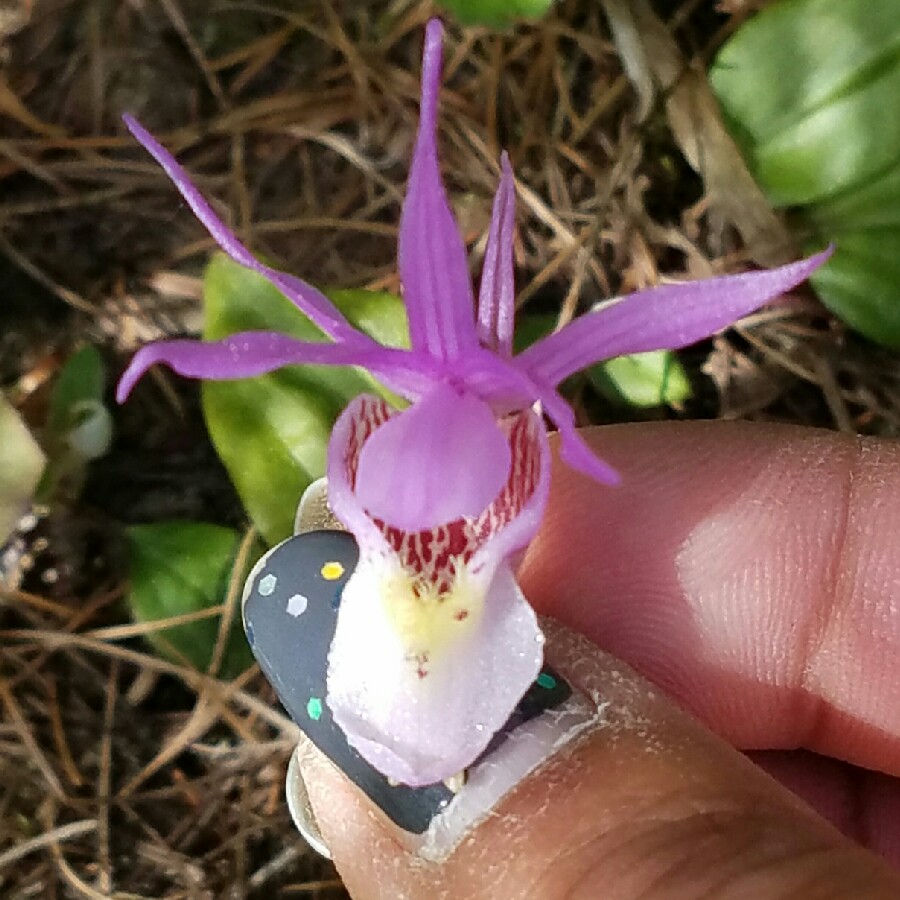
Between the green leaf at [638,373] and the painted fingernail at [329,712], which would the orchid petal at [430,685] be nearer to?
the painted fingernail at [329,712]

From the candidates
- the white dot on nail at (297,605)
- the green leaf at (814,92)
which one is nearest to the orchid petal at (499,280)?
the white dot on nail at (297,605)

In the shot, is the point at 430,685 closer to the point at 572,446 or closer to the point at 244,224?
the point at 572,446

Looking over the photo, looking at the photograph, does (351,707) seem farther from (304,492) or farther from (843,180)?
(843,180)

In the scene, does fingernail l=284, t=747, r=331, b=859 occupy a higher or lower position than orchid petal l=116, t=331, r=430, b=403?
lower

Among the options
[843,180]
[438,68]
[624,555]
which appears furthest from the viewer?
[843,180]

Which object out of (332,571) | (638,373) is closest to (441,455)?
(332,571)

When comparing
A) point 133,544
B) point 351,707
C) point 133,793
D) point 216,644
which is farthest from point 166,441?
point 351,707

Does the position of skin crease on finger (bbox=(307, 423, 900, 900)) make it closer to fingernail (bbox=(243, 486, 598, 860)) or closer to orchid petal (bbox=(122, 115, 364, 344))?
fingernail (bbox=(243, 486, 598, 860))

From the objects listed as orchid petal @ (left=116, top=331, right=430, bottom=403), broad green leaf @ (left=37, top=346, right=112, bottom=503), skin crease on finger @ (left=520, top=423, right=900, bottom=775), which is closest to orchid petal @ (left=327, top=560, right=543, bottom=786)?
orchid petal @ (left=116, top=331, right=430, bottom=403)
